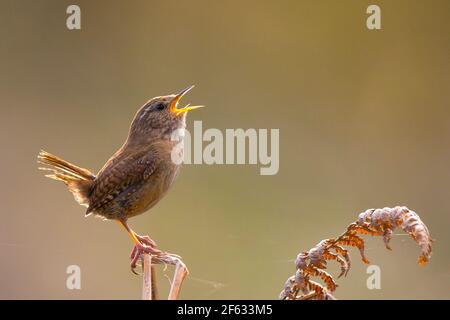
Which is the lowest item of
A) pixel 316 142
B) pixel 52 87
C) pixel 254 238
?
pixel 254 238

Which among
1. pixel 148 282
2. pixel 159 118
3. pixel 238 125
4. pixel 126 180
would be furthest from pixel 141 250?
pixel 238 125

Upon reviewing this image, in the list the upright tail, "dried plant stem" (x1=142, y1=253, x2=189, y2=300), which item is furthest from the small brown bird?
"dried plant stem" (x1=142, y1=253, x2=189, y2=300)

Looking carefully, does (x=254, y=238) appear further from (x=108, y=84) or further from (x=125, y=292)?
(x=108, y=84)

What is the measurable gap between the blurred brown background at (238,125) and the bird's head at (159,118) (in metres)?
1.45

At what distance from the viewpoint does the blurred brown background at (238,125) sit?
6.88 metres

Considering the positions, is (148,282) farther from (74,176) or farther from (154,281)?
(74,176)

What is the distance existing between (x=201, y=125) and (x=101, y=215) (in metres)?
2.75

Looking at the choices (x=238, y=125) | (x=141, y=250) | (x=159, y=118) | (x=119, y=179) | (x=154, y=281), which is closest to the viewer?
(x=154, y=281)

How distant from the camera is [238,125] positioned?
795cm

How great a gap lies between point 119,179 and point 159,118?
53 centimetres

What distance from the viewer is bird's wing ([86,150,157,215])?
15.3ft

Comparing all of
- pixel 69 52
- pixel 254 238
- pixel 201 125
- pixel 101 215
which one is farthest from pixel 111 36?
pixel 101 215

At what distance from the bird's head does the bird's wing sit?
0.30 metres

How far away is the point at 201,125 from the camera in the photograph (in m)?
7.43
